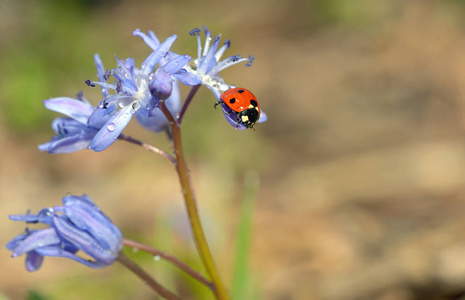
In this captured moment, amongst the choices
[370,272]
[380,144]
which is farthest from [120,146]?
[370,272]

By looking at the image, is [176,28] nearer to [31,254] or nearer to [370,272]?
[370,272]

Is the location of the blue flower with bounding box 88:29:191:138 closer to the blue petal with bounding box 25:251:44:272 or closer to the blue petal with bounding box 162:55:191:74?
the blue petal with bounding box 162:55:191:74

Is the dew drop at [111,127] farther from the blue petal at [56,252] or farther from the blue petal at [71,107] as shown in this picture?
the blue petal at [56,252]

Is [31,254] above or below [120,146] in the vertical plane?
below

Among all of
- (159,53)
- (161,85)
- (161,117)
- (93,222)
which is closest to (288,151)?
(161,117)

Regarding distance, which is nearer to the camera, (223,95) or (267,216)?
(223,95)

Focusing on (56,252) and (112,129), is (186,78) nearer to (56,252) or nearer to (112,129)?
(112,129)

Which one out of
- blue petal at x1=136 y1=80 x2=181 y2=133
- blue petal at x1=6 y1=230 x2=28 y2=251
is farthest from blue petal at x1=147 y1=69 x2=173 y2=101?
blue petal at x1=6 y1=230 x2=28 y2=251
